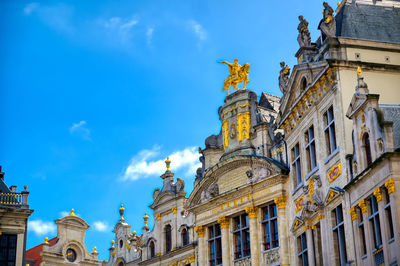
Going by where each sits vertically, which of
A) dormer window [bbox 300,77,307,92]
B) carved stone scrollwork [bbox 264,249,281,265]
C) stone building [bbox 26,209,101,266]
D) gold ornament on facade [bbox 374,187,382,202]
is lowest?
gold ornament on facade [bbox 374,187,382,202]

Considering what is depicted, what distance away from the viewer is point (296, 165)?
2861cm

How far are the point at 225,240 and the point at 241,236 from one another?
3.30ft

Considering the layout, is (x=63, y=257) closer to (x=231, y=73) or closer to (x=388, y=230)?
(x=231, y=73)

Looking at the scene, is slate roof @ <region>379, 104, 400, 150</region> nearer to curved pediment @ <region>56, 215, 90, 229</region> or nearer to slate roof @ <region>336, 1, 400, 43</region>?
slate roof @ <region>336, 1, 400, 43</region>

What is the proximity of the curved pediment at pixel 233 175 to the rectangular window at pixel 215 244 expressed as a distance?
1539 millimetres

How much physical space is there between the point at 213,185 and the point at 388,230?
15476 mm

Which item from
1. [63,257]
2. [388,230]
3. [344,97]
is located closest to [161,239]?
[63,257]

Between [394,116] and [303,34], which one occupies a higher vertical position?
[303,34]

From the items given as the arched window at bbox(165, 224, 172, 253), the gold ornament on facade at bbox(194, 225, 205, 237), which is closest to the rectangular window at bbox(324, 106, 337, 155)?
the gold ornament on facade at bbox(194, 225, 205, 237)

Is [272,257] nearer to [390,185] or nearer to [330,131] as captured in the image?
[330,131]

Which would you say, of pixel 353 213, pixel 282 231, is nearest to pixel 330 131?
pixel 353 213

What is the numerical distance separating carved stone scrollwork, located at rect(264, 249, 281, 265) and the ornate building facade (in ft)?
0.25

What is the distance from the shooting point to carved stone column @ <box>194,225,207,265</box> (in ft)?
111

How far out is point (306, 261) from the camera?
27.1 metres
